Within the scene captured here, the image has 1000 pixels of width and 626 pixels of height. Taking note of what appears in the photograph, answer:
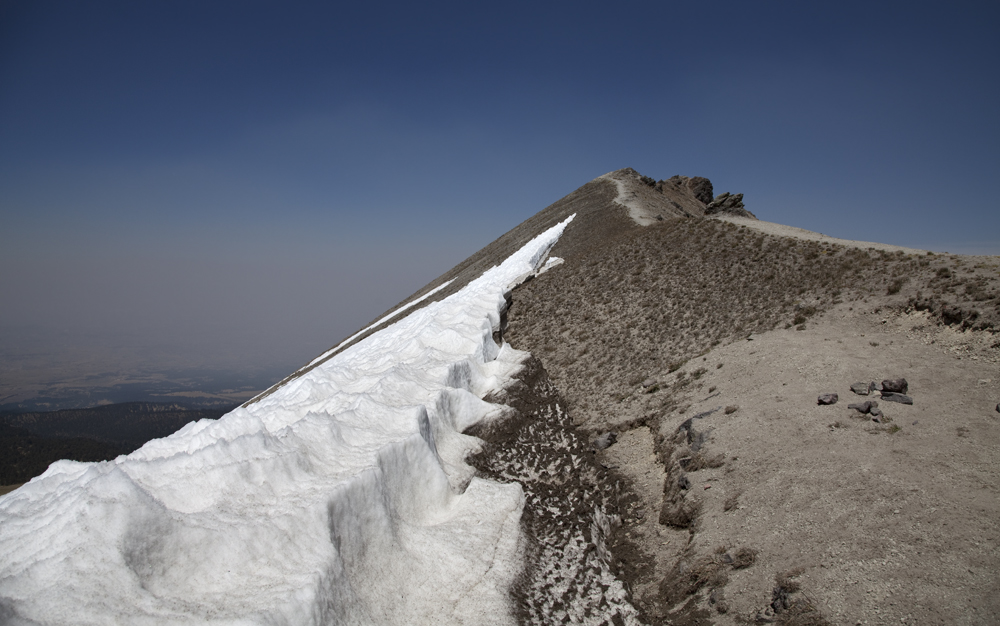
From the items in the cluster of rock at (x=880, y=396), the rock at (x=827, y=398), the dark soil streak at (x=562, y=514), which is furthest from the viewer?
the rock at (x=827, y=398)

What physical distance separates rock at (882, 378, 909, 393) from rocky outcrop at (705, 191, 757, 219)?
23.0m

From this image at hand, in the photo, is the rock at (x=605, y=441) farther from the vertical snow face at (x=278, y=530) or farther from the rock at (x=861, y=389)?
the rock at (x=861, y=389)

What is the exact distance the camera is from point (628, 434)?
1482 cm

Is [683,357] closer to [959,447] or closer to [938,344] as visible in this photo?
[938,344]

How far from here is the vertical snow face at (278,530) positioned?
646 cm

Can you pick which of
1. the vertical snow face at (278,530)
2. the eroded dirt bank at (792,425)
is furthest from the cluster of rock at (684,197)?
the vertical snow face at (278,530)

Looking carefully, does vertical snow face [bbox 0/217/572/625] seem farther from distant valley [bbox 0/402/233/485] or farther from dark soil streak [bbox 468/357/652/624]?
distant valley [bbox 0/402/233/485]

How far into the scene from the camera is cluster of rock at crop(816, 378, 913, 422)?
36.3 feet

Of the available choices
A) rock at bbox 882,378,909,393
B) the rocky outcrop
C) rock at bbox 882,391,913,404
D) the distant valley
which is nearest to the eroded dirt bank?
rock at bbox 882,391,913,404

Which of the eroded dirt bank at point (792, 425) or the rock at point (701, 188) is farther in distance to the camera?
the rock at point (701, 188)

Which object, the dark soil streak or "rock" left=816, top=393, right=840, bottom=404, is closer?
the dark soil streak

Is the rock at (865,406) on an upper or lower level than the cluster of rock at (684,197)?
lower

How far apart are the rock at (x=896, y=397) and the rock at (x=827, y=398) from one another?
0.98 m

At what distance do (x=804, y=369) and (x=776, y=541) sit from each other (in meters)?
6.80
